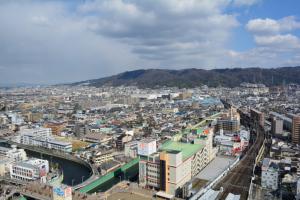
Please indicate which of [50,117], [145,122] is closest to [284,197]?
[145,122]

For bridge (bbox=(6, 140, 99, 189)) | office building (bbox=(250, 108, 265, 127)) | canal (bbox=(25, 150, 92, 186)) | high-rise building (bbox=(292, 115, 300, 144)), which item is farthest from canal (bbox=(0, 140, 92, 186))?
office building (bbox=(250, 108, 265, 127))

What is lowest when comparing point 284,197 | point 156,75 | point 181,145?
point 284,197

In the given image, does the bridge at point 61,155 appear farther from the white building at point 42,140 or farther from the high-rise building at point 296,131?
the high-rise building at point 296,131

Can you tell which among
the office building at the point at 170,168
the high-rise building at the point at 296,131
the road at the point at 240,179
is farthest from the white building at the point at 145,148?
the high-rise building at the point at 296,131

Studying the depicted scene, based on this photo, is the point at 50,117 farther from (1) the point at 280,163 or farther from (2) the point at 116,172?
(1) the point at 280,163

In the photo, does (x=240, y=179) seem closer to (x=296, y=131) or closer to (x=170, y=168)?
(x=170, y=168)

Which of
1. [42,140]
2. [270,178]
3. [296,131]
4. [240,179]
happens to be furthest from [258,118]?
[42,140]

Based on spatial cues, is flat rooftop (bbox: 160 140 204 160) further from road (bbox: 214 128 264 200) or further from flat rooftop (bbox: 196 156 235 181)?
road (bbox: 214 128 264 200)
